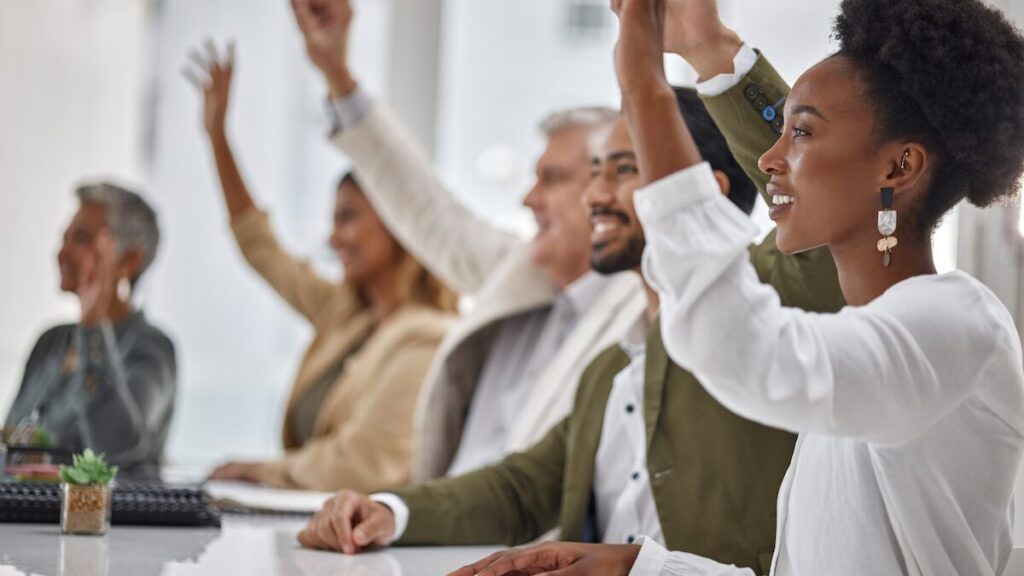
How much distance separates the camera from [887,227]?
112 cm

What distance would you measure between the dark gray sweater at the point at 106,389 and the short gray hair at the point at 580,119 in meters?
→ 1.00

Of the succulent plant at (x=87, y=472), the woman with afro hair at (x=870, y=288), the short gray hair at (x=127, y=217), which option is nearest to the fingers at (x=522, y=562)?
the woman with afro hair at (x=870, y=288)

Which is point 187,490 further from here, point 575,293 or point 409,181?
point 409,181

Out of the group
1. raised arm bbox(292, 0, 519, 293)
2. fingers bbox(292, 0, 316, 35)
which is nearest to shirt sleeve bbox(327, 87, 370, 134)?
raised arm bbox(292, 0, 519, 293)

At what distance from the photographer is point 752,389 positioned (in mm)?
981

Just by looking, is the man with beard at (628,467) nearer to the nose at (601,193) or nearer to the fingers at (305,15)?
the nose at (601,193)

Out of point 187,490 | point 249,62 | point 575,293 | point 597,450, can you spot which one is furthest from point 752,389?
point 249,62

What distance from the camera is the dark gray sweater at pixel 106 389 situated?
2768 millimetres

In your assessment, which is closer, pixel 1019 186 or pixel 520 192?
pixel 1019 186

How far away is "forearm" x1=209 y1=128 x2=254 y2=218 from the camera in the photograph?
3.43m

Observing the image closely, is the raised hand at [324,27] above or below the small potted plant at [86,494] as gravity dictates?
above

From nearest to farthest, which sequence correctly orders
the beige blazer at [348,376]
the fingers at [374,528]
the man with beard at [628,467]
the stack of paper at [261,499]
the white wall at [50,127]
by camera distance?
the man with beard at [628,467] → the fingers at [374,528] → the stack of paper at [261,499] → the beige blazer at [348,376] → the white wall at [50,127]

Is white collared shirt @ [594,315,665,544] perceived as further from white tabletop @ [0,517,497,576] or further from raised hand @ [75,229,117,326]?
raised hand @ [75,229,117,326]

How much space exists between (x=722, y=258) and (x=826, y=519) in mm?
321
